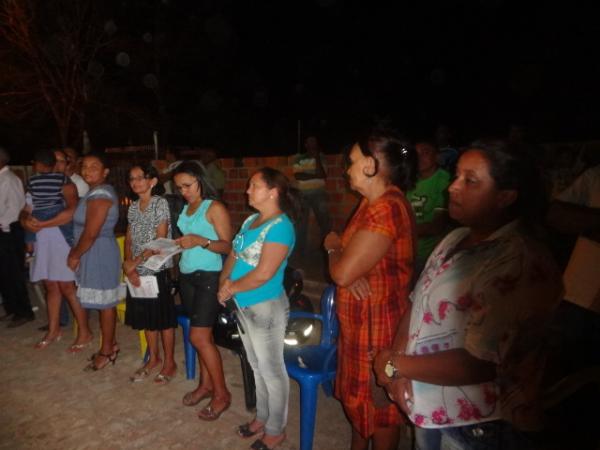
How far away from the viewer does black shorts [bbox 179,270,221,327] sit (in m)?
3.09

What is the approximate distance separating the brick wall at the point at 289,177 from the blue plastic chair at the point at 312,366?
12.1 ft

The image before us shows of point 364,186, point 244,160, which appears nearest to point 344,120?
point 244,160

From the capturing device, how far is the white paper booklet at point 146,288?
3496mm

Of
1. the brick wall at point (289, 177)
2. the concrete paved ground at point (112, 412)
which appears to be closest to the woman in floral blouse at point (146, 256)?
the concrete paved ground at point (112, 412)

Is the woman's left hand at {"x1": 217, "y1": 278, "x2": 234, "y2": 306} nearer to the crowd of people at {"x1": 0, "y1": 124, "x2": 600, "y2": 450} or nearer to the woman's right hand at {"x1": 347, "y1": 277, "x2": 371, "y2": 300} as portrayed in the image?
the crowd of people at {"x1": 0, "y1": 124, "x2": 600, "y2": 450}

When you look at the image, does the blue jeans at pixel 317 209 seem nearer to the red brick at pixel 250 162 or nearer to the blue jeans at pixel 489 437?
the red brick at pixel 250 162

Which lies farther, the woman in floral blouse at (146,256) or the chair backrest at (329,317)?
the woman in floral blouse at (146,256)

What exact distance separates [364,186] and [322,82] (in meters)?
15.6

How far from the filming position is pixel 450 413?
1547mm

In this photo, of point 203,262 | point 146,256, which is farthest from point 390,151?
point 146,256

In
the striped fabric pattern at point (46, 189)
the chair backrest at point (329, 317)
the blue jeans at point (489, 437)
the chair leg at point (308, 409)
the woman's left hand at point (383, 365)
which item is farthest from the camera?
the striped fabric pattern at point (46, 189)

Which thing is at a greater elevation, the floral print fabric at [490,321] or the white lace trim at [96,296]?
the floral print fabric at [490,321]

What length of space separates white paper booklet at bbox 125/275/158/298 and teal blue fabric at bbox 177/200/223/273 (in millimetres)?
477

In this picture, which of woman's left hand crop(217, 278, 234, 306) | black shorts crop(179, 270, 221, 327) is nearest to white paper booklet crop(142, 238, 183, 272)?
black shorts crop(179, 270, 221, 327)
